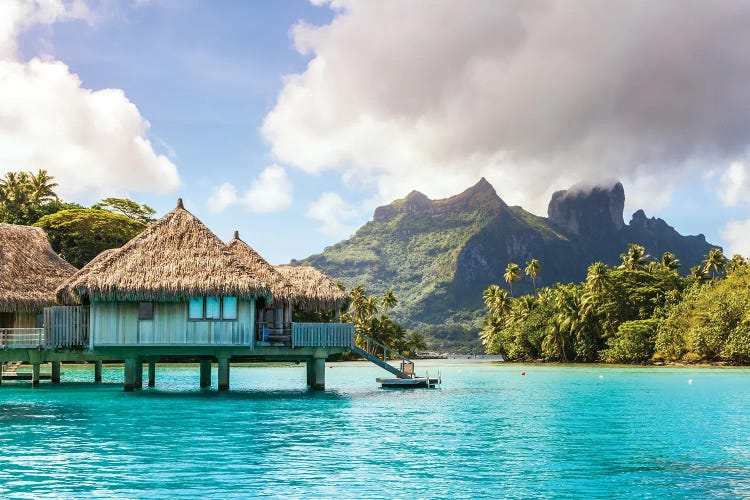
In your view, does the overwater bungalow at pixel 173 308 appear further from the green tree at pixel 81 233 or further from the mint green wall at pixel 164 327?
the green tree at pixel 81 233

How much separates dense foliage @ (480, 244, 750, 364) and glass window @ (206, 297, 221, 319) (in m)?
48.2

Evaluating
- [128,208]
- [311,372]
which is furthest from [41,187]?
[311,372]

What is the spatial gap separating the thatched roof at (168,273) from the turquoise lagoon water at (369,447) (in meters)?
3.92

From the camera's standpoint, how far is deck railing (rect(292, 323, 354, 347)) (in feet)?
107

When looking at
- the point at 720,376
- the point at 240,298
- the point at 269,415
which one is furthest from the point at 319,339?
the point at 720,376

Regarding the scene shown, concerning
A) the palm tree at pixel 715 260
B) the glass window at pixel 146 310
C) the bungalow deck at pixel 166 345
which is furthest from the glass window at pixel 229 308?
the palm tree at pixel 715 260

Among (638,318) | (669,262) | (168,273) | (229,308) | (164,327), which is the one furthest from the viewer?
(669,262)

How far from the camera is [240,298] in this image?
30.6 metres

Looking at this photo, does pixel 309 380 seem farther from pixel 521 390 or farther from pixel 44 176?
pixel 44 176

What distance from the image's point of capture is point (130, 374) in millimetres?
33906

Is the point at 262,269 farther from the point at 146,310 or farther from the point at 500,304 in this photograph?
the point at 500,304

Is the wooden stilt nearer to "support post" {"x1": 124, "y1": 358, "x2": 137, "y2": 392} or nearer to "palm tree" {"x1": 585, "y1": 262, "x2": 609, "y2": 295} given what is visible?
"support post" {"x1": 124, "y1": 358, "x2": 137, "y2": 392}

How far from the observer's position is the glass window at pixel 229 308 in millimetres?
30953

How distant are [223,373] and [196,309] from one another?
4007 millimetres
